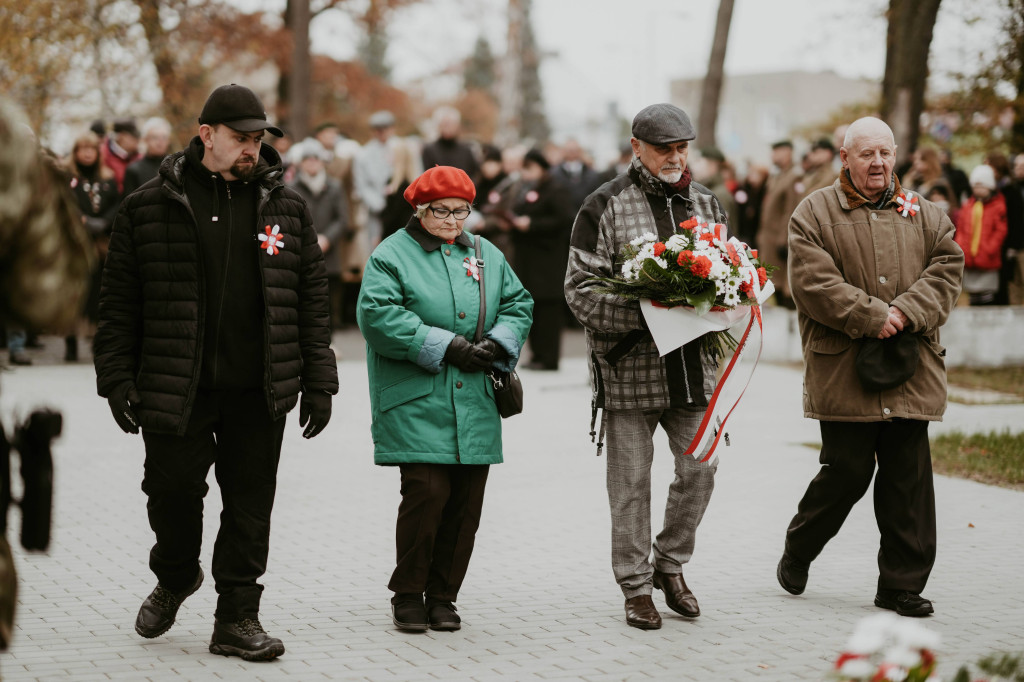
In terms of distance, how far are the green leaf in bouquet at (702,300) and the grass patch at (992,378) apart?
8430 mm

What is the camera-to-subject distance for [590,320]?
6.02 m

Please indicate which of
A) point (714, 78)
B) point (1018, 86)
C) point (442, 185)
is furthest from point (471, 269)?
point (714, 78)

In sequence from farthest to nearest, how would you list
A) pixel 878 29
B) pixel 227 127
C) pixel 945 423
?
1. pixel 878 29
2. pixel 945 423
3. pixel 227 127

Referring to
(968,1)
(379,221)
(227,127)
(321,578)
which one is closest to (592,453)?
(321,578)

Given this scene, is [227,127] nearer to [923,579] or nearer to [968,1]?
[923,579]

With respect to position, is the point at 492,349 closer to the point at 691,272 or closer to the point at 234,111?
the point at 691,272

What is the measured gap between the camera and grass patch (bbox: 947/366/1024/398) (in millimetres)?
13844

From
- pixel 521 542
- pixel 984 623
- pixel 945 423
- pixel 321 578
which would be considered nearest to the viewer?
pixel 984 623

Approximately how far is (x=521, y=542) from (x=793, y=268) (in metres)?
2.19

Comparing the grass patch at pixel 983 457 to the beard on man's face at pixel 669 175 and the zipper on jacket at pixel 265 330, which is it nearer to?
the beard on man's face at pixel 669 175

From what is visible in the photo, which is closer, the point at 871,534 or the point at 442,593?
the point at 442,593

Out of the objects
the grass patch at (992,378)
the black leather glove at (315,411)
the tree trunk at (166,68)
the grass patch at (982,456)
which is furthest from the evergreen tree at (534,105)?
the black leather glove at (315,411)

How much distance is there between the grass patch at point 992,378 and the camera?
13.8 m

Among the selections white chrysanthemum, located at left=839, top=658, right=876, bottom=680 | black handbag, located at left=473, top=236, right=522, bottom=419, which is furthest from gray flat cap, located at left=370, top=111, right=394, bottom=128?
white chrysanthemum, located at left=839, top=658, right=876, bottom=680
